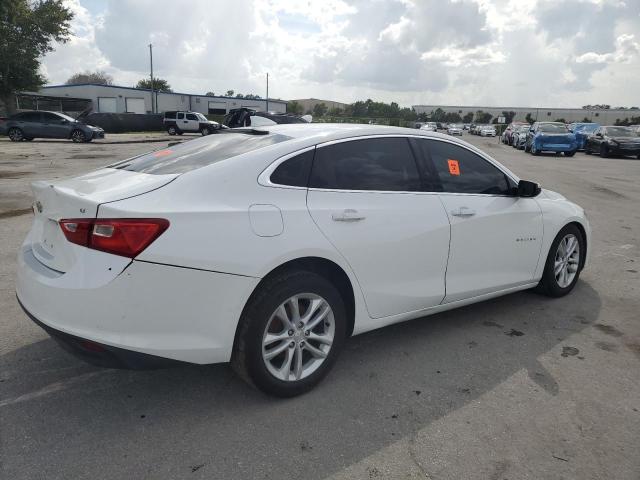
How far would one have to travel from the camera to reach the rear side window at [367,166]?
126 inches

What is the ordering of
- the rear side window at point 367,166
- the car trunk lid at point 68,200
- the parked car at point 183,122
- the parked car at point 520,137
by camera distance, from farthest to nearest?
the parked car at point 183,122
the parked car at point 520,137
the rear side window at point 367,166
the car trunk lid at point 68,200

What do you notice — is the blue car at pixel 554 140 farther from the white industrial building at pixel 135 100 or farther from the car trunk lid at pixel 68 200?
the white industrial building at pixel 135 100

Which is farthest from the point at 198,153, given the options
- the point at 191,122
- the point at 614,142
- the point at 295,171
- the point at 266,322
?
the point at 191,122

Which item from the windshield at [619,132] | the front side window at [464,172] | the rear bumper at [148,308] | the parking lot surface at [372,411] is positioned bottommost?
the parking lot surface at [372,411]

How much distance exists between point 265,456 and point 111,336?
96 cm

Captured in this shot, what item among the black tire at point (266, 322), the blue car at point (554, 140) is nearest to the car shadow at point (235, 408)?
the black tire at point (266, 322)

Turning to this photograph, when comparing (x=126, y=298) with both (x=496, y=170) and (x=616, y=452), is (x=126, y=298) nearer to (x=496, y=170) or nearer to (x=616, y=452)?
(x=616, y=452)

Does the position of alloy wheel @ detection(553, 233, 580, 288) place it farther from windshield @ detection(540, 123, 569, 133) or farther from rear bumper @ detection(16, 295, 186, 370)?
windshield @ detection(540, 123, 569, 133)

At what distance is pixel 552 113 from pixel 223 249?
133 meters

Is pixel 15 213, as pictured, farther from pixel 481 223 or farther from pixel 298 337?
pixel 481 223

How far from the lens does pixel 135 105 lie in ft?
196

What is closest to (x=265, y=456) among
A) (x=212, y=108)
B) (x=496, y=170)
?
(x=496, y=170)

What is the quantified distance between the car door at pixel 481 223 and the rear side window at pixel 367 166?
23 cm

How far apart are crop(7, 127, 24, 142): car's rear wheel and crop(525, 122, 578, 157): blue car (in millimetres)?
26365
